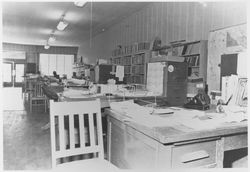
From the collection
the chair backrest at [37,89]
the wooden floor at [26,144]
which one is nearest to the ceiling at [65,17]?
the chair backrest at [37,89]

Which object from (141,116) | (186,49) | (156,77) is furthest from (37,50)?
(141,116)

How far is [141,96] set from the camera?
2.39m

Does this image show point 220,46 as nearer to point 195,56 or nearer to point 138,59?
point 195,56

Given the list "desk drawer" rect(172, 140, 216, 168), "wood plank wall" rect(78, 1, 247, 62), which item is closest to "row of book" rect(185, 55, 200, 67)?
"wood plank wall" rect(78, 1, 247, 62)

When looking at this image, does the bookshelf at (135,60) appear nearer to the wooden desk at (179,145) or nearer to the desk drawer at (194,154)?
the wooden desk at (179,145)

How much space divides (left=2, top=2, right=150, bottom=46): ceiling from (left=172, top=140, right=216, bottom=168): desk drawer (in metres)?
4.49

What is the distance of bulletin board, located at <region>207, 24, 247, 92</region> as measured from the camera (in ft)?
10.7

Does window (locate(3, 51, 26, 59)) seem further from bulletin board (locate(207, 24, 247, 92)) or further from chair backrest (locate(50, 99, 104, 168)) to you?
bulletin board (locate(207, 24, 247, 92))

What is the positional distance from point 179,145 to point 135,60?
5122mm

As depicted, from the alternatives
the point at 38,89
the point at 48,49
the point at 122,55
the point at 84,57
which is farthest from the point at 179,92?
the point at 48,49

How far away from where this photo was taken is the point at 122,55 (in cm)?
688

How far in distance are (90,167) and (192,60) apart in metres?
3.25

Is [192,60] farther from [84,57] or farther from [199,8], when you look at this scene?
[84,57]

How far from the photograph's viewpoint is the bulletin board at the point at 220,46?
3248 mm
